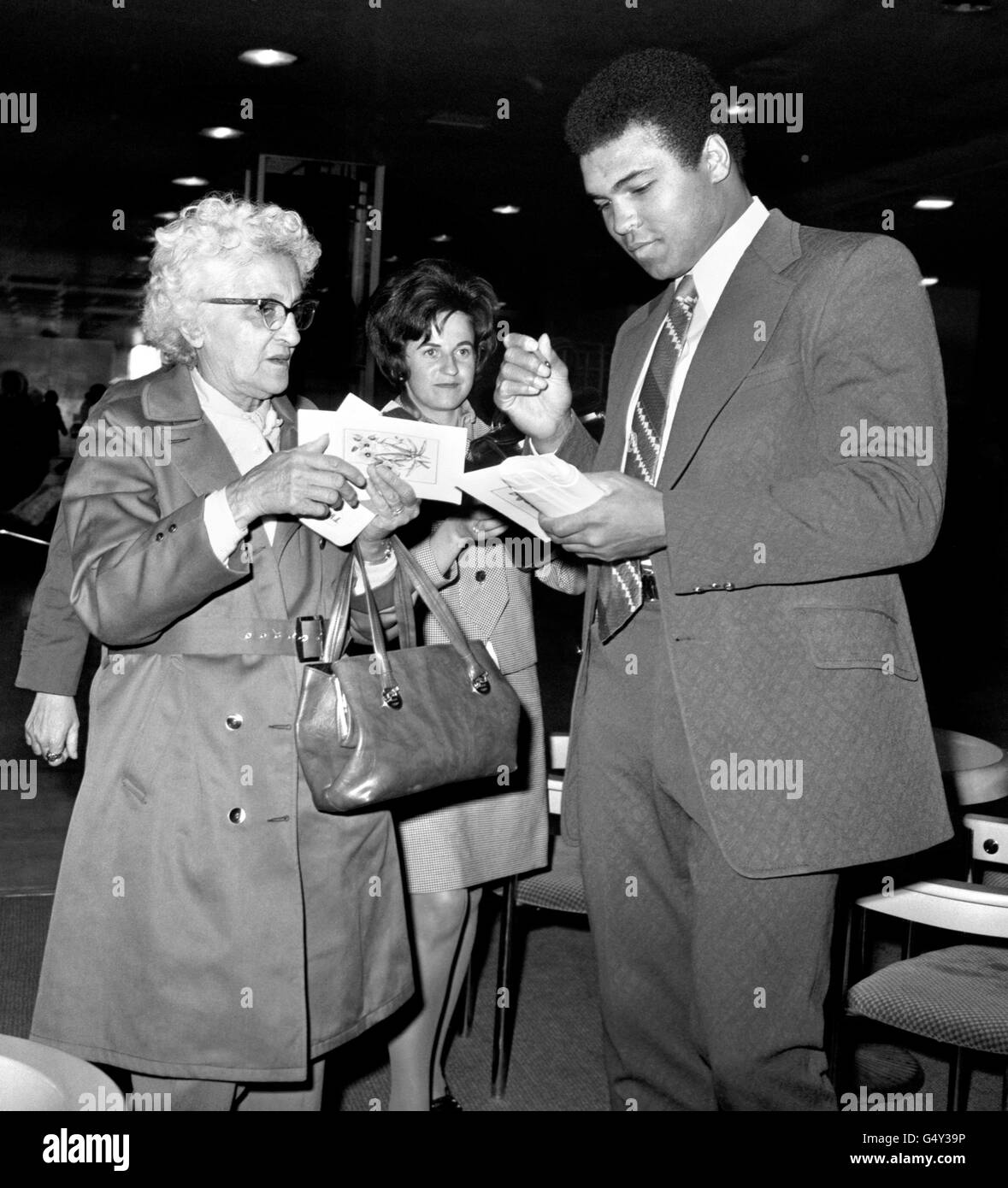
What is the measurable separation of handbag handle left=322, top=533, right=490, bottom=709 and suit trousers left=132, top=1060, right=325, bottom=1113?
71 centimetres

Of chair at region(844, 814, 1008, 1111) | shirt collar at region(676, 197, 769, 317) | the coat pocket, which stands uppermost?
shirt collar at region(676, 197, 769, 317)

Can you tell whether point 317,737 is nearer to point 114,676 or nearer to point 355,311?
point 114,676

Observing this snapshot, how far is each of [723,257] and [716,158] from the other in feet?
0.47

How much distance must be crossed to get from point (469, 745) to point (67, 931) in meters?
0.73

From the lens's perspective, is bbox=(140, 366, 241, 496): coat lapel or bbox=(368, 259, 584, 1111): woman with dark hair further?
bbox=(368, 259, 584, 1111): woman with dark hair

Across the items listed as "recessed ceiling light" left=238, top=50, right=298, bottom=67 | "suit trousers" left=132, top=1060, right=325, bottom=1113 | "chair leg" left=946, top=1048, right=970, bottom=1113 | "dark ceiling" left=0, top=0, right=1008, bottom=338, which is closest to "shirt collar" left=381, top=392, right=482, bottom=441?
"suit trousers" left=132, top=1060, right=325, bottom=1113

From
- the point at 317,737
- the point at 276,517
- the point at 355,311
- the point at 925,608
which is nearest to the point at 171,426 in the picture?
the point at 276,517

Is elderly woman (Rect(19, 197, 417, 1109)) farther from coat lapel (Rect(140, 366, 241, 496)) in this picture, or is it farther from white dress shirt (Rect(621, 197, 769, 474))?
white dress shirt (Rect(621, 197, 769, 474))

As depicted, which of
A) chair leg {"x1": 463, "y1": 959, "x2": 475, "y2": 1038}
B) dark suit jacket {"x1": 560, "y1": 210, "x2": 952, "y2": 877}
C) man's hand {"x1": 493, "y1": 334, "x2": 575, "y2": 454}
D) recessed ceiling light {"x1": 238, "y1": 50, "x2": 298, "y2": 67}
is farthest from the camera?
recessed ceiling light {"x1": 238, "y1": 50, "x2": 298, "y2": 67}

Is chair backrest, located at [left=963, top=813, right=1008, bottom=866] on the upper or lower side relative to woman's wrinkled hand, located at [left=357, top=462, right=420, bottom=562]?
lower

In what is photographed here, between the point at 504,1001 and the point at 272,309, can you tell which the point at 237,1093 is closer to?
the point at 504,1001

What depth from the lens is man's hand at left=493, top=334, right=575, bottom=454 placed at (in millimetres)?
2172

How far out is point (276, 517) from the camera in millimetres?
2219

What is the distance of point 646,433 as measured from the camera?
197 centimetres
